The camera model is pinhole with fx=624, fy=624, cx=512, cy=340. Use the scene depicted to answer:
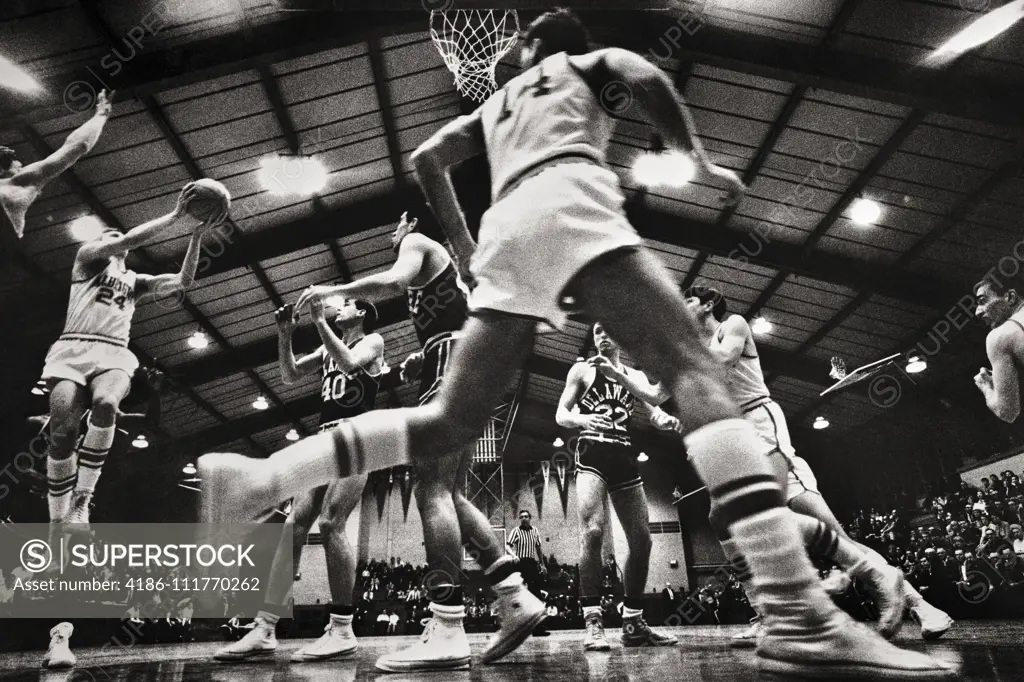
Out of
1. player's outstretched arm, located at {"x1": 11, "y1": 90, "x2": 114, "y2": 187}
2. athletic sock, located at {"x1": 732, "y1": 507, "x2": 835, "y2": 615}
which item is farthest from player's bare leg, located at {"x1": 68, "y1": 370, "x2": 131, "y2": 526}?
athletic sock, located at {"x1": 732, "y1": 507, "x2": 835, "y2": 615}

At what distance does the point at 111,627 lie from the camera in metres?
6.14

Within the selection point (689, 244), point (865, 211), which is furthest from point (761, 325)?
point (865, 211)

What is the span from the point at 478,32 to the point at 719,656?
5.35m

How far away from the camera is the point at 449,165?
5.24 ft

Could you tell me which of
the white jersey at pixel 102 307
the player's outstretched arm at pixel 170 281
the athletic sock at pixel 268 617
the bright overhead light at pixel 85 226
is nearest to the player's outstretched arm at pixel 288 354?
the player's outstretched arm at pixel 170 281

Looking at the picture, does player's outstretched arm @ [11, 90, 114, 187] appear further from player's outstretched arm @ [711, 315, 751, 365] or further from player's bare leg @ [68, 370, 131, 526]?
player's outstretched arm @ [711, 315, 751, 365]

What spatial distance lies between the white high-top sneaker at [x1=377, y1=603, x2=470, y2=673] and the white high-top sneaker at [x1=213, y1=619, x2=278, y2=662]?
0.96 metres

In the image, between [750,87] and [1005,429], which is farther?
[1005,429]

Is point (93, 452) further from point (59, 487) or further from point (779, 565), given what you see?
point (779, 565)

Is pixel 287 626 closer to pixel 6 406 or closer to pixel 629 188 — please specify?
pixel 6 406

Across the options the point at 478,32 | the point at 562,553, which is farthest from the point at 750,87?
the point at 562,553

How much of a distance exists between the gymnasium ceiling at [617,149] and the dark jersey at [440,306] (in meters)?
2.45

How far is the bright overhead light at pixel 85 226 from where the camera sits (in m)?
8.66

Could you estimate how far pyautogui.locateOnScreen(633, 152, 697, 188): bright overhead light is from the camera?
9.80m
